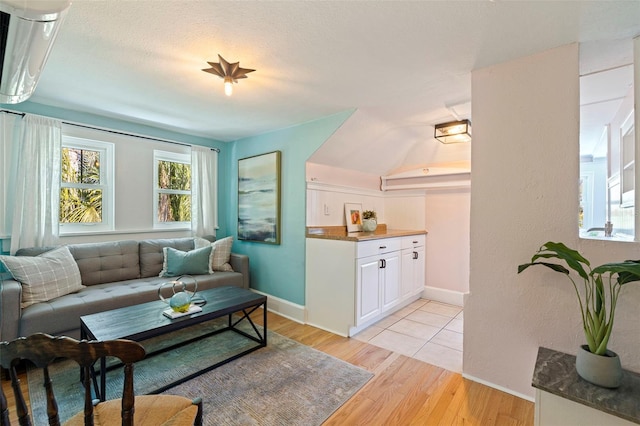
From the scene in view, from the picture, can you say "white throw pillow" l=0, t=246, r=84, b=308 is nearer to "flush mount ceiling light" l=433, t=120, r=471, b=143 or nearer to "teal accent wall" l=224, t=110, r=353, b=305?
"teal accent wall" l=224, t=110, r=353, b=305

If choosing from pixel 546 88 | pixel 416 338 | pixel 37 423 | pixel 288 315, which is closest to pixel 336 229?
pixel 288 315

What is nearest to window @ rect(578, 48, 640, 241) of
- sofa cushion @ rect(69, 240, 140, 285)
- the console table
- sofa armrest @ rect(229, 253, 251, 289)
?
the console table

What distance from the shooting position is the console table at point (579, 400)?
49.6 inches

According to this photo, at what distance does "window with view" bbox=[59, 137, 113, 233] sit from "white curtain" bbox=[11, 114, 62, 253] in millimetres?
248

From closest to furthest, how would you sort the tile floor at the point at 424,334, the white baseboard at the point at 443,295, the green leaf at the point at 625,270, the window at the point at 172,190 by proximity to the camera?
the green leaf at the point at 625,270, the tile floor at the point at 424,334, the window at the point at 172,190, the white baseboard at the point at 443,295

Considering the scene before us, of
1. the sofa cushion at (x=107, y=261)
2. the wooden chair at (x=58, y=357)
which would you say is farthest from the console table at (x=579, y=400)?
the sofa cushion at (x=107, y=261)

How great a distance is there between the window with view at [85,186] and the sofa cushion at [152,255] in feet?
1.47

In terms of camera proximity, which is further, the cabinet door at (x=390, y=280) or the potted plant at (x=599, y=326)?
the cabinet door at (x=390, y=280)

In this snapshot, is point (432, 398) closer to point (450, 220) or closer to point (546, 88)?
point (546, 88)

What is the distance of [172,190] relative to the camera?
376 centimetres

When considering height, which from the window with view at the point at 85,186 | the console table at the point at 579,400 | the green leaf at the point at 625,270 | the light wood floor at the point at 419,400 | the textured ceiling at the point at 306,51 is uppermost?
the textured ceiling at the point at 306,51

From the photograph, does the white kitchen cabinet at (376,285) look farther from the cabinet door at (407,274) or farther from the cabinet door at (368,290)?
the cabinet door at (407,274)

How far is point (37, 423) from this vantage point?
5.22ft

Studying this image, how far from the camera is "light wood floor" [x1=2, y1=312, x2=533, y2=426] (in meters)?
1.69
